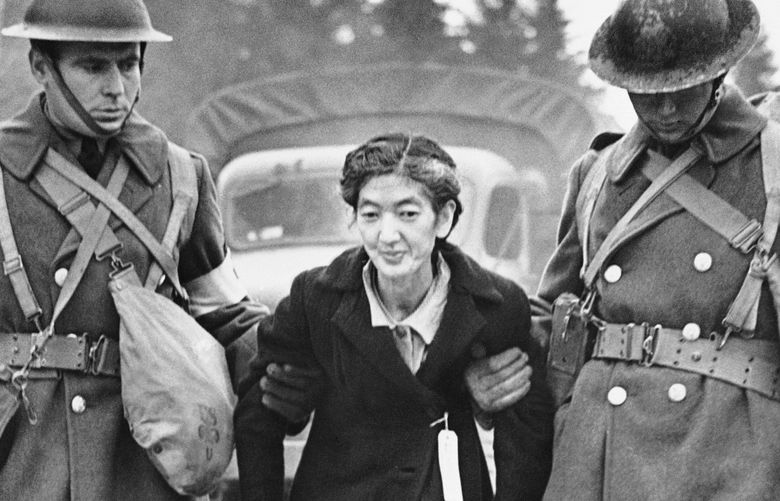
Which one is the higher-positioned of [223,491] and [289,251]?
[289,251]

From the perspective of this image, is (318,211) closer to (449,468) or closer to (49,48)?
(49,48)

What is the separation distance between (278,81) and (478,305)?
698cm

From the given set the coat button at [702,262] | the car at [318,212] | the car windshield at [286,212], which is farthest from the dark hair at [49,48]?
the car windshield at [286,212]

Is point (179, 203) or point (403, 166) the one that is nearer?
point (403, 166)

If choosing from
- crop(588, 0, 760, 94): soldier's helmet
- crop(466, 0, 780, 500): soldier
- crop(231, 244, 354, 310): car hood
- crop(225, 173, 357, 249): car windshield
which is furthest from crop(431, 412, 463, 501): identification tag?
crop(225, 173, 357, 249): car windshield

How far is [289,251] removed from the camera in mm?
9234

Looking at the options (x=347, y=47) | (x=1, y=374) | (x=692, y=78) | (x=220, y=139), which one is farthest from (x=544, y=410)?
(x=347, y=47)

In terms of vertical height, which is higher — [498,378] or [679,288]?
[679,288]

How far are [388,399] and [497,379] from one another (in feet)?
1.08

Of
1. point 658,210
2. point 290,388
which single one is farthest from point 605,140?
point 290,388

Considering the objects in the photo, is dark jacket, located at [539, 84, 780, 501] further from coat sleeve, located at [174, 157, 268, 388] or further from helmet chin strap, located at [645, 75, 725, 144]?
coat sleeve, located at [174, 157, 268, 388]

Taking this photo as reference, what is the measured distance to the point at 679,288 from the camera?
4.61 m

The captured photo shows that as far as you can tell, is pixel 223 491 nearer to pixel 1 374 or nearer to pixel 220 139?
pixel 1 374

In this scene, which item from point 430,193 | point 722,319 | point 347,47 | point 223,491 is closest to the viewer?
point 722,319
